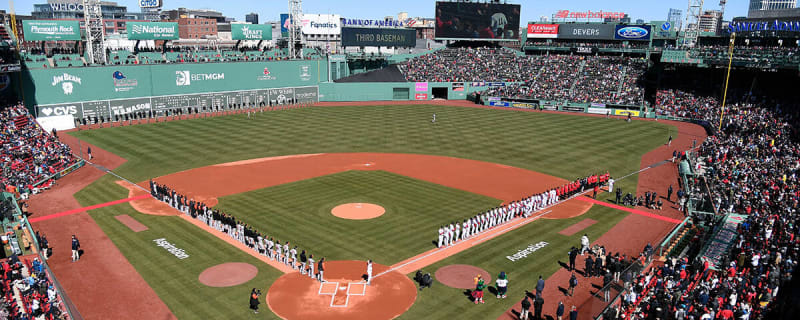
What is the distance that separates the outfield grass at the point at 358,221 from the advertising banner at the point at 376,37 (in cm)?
5193

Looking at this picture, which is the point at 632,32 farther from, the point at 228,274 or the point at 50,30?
the point at 50,30

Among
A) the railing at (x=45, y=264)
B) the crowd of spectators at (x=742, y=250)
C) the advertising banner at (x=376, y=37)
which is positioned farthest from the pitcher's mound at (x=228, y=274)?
the advertising banner at (x=376, y=37)

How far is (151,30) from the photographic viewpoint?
66.6 m

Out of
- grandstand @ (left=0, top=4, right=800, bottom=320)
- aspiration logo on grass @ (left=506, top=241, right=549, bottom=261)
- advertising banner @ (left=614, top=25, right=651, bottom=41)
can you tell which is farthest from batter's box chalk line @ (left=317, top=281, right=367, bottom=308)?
advertising banner @ (left=614, top=25, right=651, bottom=41)

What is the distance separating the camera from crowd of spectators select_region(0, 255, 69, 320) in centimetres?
1795

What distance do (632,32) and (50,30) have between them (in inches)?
3176

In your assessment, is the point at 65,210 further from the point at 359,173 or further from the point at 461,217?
the point at 461,217

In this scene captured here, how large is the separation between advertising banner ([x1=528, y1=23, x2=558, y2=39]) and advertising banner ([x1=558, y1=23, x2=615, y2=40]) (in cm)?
89

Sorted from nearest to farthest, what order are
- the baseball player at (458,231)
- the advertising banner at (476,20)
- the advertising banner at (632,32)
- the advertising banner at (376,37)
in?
1. the baseball player at (458,231)
2. the advertising banner at (632,32)
3. the advertising banner at (376,37)
4. the advertising banner at (476,20)

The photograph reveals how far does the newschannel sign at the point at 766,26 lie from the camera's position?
2247 inches

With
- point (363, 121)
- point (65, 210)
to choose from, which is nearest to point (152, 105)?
point (363, 121)

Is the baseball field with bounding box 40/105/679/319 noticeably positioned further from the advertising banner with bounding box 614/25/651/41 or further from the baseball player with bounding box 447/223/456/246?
the advertising banner with bounding box 614/25/651/41

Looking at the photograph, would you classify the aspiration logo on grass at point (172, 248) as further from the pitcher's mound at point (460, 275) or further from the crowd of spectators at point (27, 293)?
the pitcher's mound at point (460, 275)

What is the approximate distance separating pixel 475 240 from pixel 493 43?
77624 millimetres
